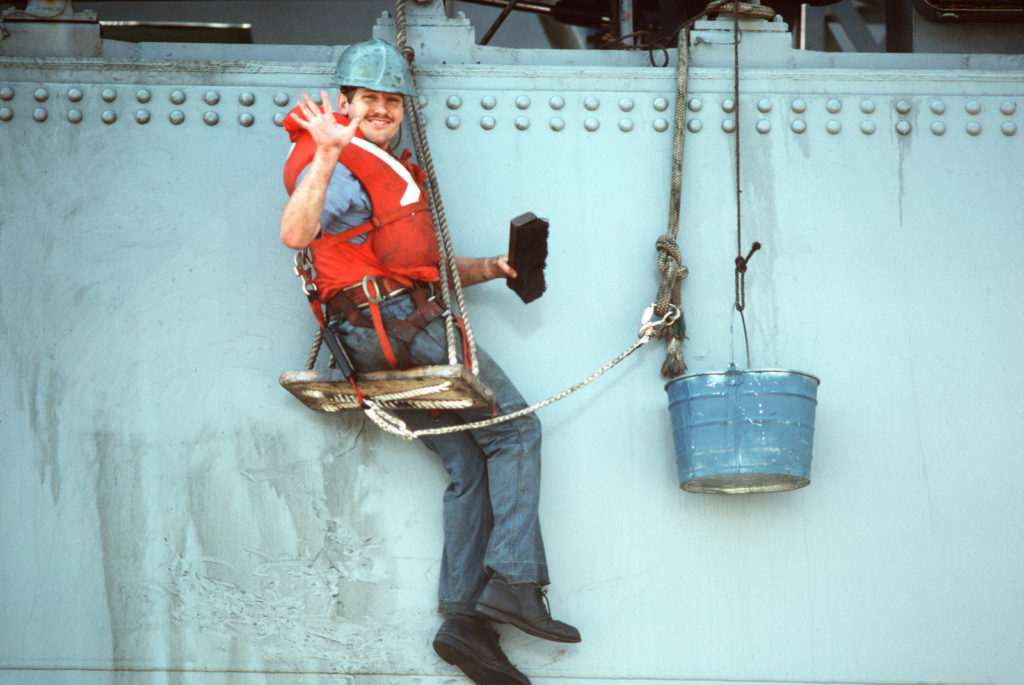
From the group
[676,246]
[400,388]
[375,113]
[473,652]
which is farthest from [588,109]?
[473,652]

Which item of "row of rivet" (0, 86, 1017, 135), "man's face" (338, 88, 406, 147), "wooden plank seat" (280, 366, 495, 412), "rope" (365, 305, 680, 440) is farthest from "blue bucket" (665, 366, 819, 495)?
"man's face" (338, 88, 406, 147)

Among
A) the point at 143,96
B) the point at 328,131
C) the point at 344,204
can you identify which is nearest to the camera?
the point at 328,131

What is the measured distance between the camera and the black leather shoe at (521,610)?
3.71 metres

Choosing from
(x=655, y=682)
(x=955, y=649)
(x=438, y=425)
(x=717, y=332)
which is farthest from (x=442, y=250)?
(x=955, y=649)

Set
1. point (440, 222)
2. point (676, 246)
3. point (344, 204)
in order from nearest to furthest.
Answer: point (344, 204) < point (440, 222) < point (676, 246)

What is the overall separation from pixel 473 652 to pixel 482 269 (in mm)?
1259

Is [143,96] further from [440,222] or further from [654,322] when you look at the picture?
[654,322]

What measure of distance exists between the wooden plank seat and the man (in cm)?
Result: 10

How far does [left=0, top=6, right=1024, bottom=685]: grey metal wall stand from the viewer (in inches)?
155

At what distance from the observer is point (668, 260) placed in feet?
13.5

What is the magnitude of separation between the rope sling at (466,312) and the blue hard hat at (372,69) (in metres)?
0.22

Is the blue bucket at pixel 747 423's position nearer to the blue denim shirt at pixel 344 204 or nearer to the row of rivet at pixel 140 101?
the blue denim shirt at pixel 344 204

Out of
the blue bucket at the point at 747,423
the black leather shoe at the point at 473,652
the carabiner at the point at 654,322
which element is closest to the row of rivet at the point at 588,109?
the carabiner at the point at 654,322

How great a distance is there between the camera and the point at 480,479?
397cm
